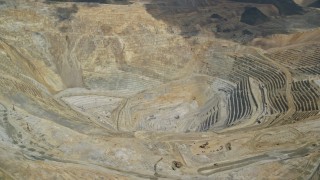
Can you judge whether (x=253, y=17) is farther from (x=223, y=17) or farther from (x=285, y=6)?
(x=285, y=6)

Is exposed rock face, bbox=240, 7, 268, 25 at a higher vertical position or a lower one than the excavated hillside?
higher

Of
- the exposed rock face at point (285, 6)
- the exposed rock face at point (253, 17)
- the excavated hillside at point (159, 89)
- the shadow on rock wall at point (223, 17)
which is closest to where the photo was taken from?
the excavated hillside at point (159, 89)

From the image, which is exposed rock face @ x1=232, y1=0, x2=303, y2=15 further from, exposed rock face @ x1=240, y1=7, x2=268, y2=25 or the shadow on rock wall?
exposed rock face @ x1=240, y1=7, x2=268, y2=25

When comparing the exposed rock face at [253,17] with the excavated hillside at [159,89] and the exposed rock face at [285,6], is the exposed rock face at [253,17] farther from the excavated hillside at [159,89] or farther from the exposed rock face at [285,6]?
the exposed rock face at [285,6]

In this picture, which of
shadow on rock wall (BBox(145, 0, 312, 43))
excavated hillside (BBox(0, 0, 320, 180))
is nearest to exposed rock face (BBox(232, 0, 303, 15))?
excavated hillside (BBox(0, 0, 320, 180))

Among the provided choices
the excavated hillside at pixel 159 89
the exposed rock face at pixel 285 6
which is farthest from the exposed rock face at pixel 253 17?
the exposed rock face at pixel 285 6

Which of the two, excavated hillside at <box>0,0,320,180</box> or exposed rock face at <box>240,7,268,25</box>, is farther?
exposed rock face at <box>240,7,268,25</box>

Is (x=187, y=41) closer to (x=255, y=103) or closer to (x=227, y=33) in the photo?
(x=227, y=33)

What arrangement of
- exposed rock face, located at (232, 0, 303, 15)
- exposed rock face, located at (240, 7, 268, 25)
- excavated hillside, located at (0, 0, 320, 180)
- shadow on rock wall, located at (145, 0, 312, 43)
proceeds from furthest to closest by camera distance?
exposed rock face, located at (232, 0, 303, 15), exposed rock face, located at (240, 7, 268, 25), shadow on rock wall, located at (145, 0, 312, 43), excavated hillside, located at (0, 0, 320, 180)
